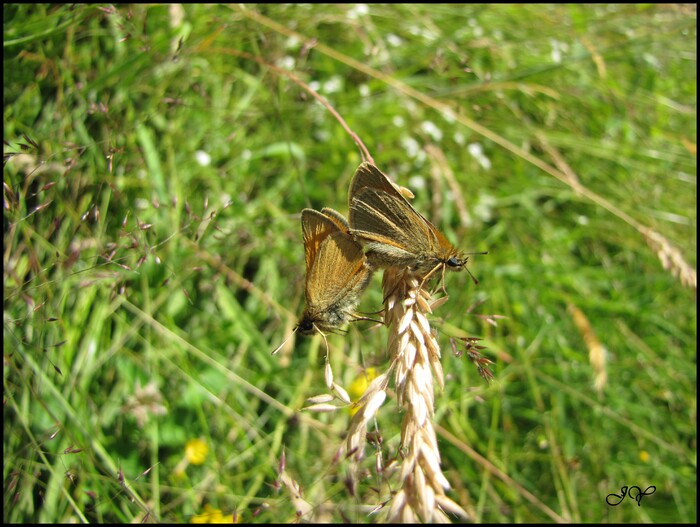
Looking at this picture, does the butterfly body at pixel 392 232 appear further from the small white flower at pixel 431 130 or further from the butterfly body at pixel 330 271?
the small white flower at pixel 431 130

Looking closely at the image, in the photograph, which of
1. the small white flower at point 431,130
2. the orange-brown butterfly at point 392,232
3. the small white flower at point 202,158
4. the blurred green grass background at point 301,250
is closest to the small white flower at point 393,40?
the blurred green grass background at point 301,250

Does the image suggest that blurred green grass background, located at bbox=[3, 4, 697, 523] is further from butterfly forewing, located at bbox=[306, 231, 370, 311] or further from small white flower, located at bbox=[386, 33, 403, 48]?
butterfly forewing, located at bbox=[306, 231, 370, 311]

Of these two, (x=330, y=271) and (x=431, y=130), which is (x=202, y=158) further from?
(x=330, y=271)

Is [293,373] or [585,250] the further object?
[585,250]

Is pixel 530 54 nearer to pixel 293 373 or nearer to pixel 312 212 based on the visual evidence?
pixel 293 373

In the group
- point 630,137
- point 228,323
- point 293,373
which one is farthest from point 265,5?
point 630,137

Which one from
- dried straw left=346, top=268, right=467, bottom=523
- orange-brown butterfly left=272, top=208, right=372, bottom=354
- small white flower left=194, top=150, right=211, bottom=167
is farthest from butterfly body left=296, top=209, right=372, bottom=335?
small white flower left=194, top=150, right=211, bottom=167
